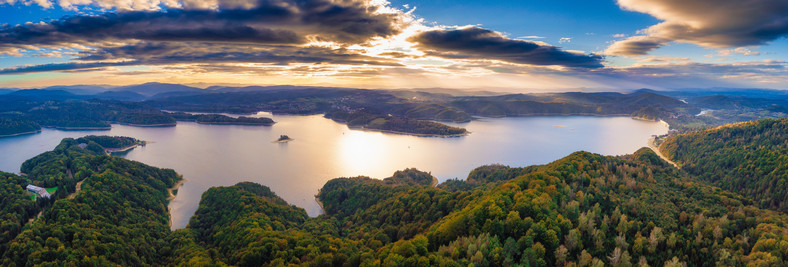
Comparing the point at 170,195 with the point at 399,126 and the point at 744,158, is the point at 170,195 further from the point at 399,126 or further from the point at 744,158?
the point at 399,126

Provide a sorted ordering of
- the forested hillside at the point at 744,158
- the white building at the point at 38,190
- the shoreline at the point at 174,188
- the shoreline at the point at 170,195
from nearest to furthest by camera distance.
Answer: the white building at the point at 38,190 < the forested hillside at the point at 744,158 < the shoreline at the point at 170,195 < the shoreline at the point at 174,188

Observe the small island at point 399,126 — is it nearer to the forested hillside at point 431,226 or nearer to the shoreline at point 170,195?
the shoreline at point 170,195

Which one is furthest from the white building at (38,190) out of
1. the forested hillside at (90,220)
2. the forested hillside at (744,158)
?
the forested hillside at (744,158)

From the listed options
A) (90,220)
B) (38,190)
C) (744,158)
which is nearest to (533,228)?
(90,220)

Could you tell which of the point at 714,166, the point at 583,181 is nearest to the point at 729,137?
the point at 714,166

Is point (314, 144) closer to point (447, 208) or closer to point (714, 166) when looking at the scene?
point (447, 208)
